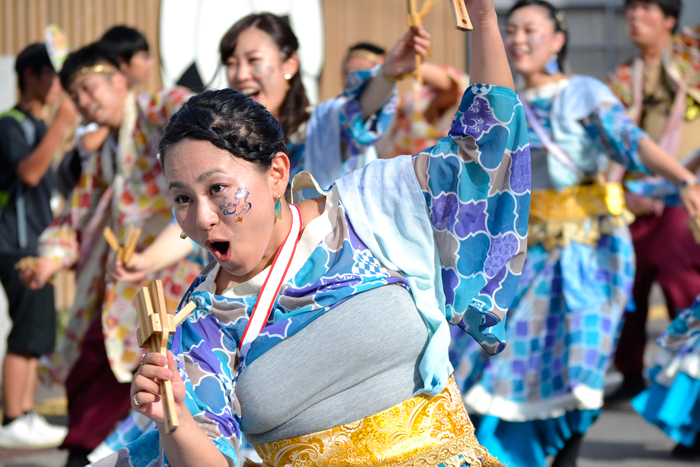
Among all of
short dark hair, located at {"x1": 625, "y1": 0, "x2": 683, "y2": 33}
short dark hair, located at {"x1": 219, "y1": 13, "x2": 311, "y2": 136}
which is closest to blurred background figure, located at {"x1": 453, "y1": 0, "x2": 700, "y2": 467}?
short dark hair, located at {"x1": 219, "y1": 13, "x2": 311, "y2": 136}

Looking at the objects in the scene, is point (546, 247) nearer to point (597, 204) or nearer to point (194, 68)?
point (597, 204)

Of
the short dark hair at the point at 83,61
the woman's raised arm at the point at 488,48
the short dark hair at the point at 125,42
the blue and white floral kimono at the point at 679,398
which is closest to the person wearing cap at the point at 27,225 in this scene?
the short dark hair at the point at 125,42

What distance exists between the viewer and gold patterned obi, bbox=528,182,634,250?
4.09 m

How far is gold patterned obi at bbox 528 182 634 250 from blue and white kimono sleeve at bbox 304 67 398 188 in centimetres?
110

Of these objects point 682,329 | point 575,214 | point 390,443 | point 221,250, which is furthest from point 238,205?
point 682,329

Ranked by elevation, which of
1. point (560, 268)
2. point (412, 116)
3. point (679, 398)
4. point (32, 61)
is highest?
point (32, 61)

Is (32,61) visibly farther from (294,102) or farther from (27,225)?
(294,102)

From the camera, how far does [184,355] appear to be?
170 cm

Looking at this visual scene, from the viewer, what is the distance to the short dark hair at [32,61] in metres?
5.32

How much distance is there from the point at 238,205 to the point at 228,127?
0.15 m

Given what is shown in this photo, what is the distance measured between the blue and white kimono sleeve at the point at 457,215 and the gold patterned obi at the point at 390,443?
6 cm

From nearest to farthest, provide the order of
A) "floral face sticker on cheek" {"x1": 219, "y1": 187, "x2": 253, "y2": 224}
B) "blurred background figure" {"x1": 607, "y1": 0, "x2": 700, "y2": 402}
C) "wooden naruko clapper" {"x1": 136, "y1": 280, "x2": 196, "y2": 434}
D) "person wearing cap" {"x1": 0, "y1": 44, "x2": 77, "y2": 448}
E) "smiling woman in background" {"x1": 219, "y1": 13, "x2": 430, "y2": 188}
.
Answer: "wooden naruko clapper" {"x1": 136, "y1": 280, "x2": 196, "y2": 434}, "floral face sticker on cheek" {"x1": 219, "y1": 187, "x2": 253, "y2": 224}, "smiling woman in background" {"x1": 219, "y1": 13, "x2": 430, "y2": 188}, "person wearing cap" {"x1": 0, "y1": 44, "x2": 77, "y2": 448}, "blurred background figure" {"x1": 607, "y1": 0, "x2": 700, "y2": 402}

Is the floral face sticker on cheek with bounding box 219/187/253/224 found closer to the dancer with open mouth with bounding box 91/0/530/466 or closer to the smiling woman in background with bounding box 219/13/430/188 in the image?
the dancer with open mouth with bounding box 91/0/530/466

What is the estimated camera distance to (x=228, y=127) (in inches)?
67.1
